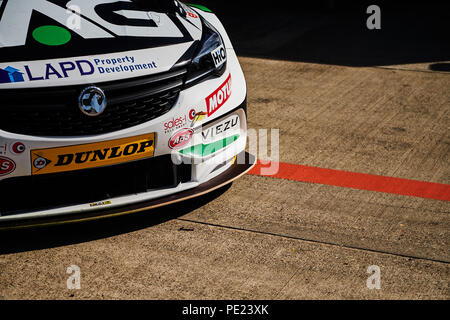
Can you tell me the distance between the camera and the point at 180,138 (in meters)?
3.90

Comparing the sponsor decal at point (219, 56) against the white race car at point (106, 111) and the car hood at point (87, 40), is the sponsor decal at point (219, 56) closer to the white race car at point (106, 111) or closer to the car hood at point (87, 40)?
the white race car at point (106, 111)

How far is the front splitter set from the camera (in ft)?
11.8

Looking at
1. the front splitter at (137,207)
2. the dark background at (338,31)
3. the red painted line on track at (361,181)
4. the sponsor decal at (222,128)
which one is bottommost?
the red painted line on track at (361,181)

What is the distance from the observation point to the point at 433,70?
7.65 meters

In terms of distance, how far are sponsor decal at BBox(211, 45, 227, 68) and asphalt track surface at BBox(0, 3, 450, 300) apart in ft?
3.05

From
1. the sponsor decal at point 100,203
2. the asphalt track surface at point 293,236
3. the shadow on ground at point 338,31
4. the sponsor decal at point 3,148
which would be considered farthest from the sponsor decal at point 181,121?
the shadow on ground at point 338,31

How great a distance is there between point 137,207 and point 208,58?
108 cm

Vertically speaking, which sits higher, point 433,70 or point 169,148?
Result: point 169,148

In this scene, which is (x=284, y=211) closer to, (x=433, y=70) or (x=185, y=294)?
(x=185, y=294)

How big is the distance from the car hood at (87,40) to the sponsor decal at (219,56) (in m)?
0.16

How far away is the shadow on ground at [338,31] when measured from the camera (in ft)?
27.5

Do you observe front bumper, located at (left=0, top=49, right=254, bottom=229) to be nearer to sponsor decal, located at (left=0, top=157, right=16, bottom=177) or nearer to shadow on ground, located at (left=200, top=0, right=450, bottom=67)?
sponsor decal, located at (left=0, top=157, right=16, bottom=177)

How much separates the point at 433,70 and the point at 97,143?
17.0 ft
